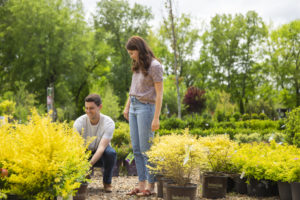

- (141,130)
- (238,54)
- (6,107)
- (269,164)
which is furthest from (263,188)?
(238,54)

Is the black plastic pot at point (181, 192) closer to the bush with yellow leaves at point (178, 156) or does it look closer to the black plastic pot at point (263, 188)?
the bush with yellow leaves at point (178, 156)

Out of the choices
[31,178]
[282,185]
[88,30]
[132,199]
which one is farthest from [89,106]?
[88,30]

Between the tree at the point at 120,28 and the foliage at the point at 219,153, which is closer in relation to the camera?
the foliage at the point at 219,153

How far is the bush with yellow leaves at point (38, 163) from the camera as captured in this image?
1947 mm

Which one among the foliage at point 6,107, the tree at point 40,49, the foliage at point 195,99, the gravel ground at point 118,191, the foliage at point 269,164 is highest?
the tree at point 40,49

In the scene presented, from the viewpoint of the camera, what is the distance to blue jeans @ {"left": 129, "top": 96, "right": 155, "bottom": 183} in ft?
11.3

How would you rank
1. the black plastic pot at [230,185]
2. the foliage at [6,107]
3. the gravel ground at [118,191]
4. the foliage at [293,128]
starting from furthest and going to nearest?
the foliage at [6,107]
the foliage at [293,128]
the black plastic pot at [230,185]
the gravel ground at [118,191]

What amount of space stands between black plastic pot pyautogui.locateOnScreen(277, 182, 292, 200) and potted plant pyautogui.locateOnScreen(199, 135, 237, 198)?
0.58 m

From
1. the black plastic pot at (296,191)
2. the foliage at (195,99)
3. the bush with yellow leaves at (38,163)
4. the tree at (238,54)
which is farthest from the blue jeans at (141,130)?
the tree at (238,54)

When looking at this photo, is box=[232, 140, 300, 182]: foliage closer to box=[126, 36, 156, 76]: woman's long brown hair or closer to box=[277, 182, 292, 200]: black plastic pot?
box=[277, 182, 292, 200]: black plastic pot

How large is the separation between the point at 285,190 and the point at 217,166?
78cm

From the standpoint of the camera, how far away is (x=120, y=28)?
2480 centimetres

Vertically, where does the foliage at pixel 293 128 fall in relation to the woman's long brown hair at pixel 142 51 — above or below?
below

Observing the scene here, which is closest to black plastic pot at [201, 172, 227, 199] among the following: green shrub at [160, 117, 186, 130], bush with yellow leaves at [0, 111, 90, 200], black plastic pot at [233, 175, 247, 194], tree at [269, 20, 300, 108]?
black plastic pot at [233, 175, 247, 194]
